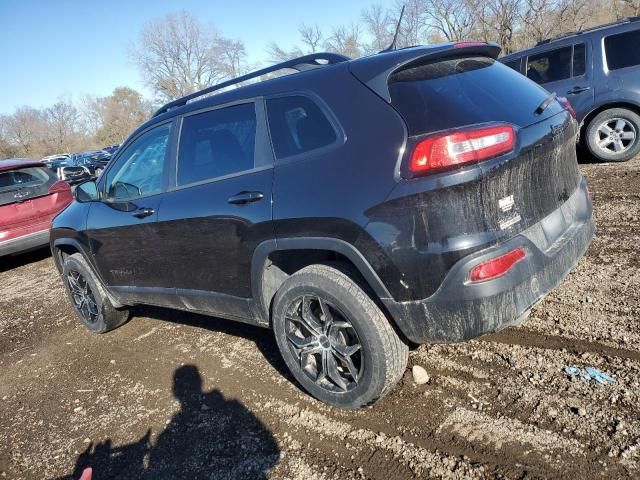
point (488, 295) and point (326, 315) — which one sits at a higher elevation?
point (488, 295)

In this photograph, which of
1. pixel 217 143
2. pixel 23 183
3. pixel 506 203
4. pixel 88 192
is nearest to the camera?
pixel 506 203

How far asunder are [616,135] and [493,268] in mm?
5965

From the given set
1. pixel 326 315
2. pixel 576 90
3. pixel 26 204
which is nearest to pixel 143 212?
pixel 326 315

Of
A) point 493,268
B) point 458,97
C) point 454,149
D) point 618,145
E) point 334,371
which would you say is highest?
point 458,97

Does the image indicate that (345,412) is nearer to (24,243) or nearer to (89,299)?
(89,299)

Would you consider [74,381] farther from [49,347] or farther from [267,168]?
[267,168]

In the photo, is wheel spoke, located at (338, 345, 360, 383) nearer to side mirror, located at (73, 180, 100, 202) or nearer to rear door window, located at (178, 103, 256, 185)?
rear door window, located at (178, 103, 256, 185)

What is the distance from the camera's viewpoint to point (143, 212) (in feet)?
11.4

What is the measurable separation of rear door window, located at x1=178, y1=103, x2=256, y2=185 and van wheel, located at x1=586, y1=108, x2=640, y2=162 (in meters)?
5.93

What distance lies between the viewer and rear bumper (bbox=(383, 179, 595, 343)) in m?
2.14

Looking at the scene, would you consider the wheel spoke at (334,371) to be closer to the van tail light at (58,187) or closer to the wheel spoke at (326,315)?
the wheel spoke at (326,315)

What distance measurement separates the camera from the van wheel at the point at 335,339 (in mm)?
2410

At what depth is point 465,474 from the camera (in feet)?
6.92

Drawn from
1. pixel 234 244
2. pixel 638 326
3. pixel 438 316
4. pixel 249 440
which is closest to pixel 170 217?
pixel 234 244
